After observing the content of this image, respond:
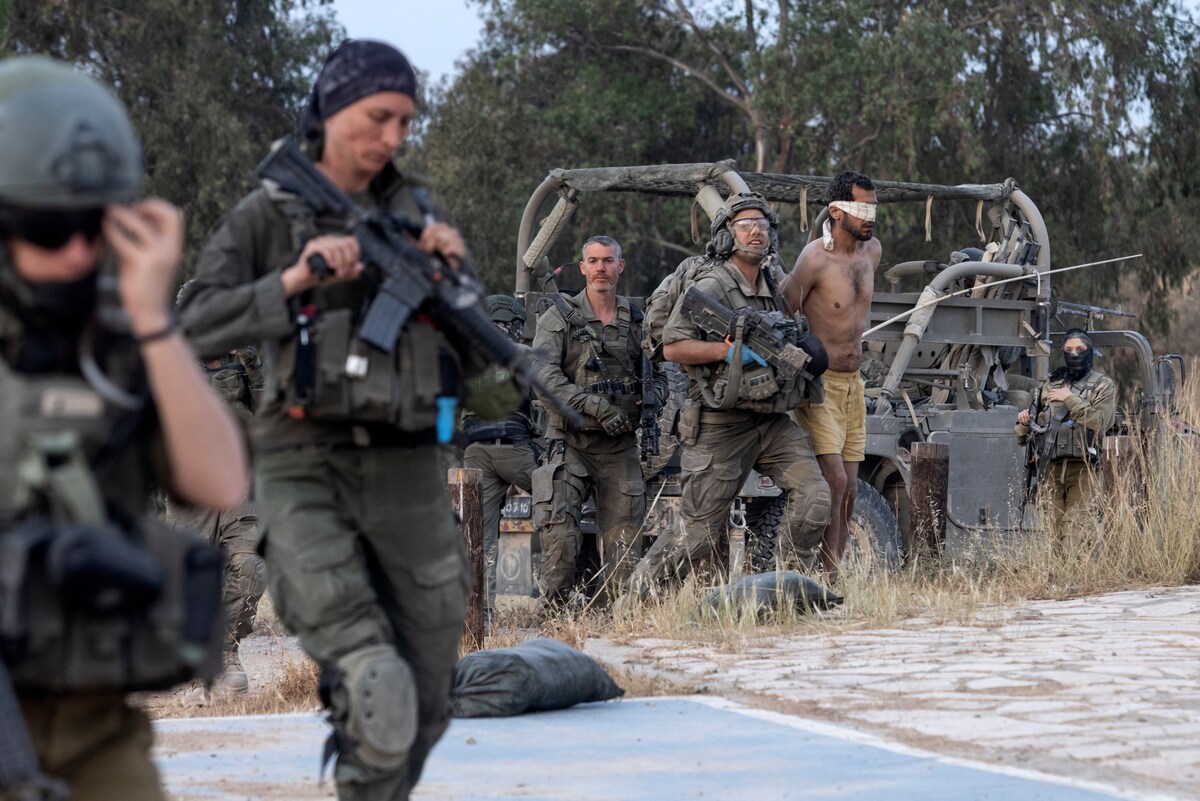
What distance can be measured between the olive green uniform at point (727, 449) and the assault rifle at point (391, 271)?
16.0 ft

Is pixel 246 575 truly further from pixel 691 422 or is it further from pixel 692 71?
pixel 692 71

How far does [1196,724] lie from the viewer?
5.68 m

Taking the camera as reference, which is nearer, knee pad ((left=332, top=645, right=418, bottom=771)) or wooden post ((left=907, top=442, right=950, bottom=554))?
knee pad ((left=332, top=645, right=418, bottom=771))

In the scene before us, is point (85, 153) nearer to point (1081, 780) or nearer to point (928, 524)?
point (1081, 780)

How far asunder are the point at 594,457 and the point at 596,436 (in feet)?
0.40

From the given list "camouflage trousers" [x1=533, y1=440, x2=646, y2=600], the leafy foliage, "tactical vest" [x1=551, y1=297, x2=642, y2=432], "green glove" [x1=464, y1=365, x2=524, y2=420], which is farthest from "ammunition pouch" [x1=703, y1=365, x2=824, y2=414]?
the leafy foliage

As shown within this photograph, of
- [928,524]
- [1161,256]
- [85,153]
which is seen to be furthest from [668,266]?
[85,153]

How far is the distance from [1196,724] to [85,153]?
426cm

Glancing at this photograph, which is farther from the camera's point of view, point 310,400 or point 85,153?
point 310,400

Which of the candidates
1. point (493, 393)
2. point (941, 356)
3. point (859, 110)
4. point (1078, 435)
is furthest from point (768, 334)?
point (859, 110)

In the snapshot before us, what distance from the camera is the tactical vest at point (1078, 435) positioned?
1197 cm

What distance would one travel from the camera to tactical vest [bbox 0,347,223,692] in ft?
8.10

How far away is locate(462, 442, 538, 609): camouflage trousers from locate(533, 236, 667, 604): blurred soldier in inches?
23.5

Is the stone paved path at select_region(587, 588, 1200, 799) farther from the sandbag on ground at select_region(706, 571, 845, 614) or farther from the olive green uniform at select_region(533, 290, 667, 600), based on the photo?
the olive green uniform at select_region(533, 290, 667, 600)
